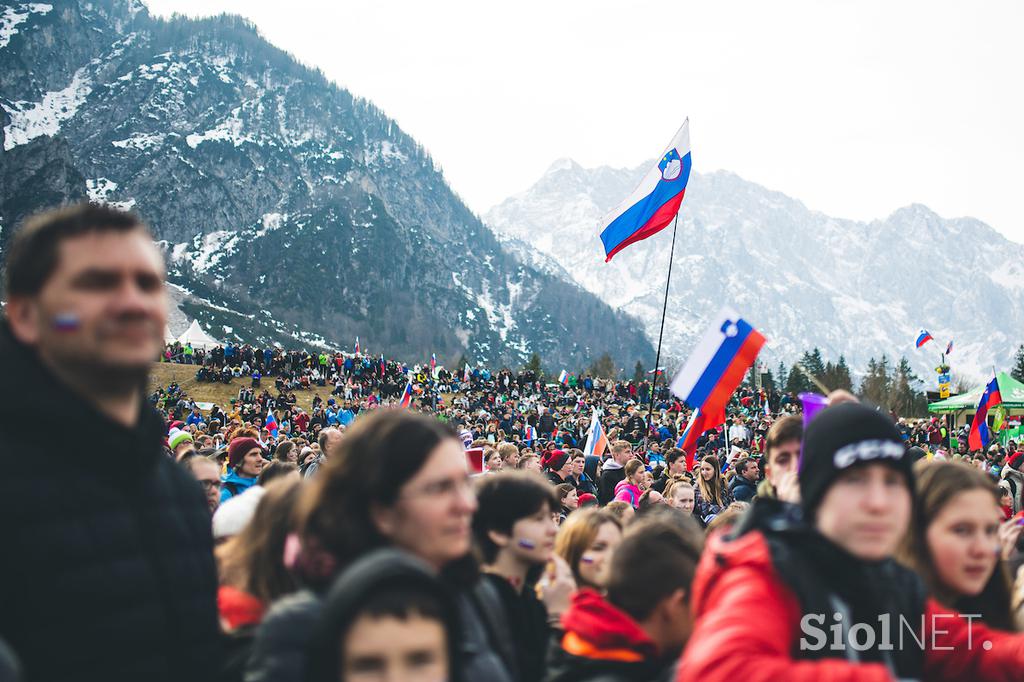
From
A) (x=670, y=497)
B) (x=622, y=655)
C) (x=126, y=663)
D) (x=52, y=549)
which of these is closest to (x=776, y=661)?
(x=622, y=655)

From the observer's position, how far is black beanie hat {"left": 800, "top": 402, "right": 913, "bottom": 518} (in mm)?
2352

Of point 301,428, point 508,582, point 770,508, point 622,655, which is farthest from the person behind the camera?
point 301,428

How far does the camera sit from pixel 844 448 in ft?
7.74

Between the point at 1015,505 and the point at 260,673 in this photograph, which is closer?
the point at 260,673

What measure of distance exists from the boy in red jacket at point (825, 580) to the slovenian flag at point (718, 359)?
3044 mm

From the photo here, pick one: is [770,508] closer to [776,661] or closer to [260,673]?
[776,661]

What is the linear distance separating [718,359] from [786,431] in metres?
1.51

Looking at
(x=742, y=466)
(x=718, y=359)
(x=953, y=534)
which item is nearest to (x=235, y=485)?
(x=718, y=359)

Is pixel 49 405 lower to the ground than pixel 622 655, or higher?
higher

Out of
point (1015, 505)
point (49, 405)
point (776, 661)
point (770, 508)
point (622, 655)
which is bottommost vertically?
point (1015, 505)

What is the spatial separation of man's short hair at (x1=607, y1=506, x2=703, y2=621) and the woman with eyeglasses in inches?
23.3

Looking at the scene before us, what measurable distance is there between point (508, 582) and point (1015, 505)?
10.1 metres

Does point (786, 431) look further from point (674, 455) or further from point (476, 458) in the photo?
point (674, 455)

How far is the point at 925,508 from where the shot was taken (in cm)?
300
